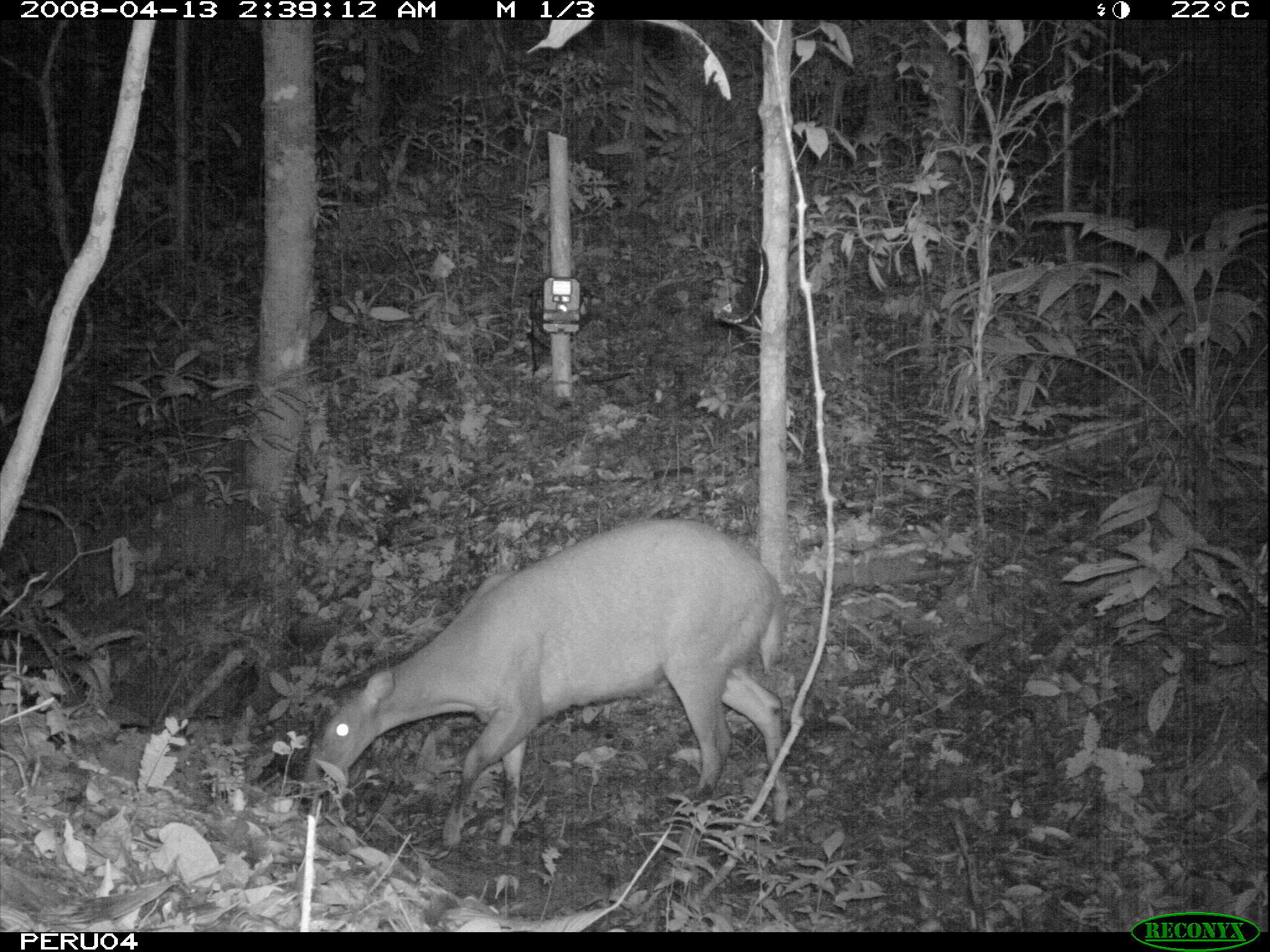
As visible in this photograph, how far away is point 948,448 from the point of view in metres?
7.95

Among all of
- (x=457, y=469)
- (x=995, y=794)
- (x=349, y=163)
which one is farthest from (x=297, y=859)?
(x=349, y=163)

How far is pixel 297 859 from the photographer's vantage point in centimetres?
466

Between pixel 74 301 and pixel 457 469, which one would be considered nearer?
pixel 74 301

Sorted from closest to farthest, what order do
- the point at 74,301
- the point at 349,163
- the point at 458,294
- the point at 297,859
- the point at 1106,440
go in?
1. the point at 74,301
2. the point at 297,859
3. the point at 1106,440
4. the point at 458,294
5. the point at 349,163

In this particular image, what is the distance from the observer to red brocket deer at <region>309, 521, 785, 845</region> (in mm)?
5953

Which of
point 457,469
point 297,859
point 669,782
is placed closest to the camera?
point 297,859

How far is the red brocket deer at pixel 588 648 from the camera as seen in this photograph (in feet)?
19.5

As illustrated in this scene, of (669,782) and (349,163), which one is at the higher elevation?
(349,163)

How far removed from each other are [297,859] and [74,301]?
228 centimetres

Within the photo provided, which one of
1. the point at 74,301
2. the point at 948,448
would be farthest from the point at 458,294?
the point at 74,301

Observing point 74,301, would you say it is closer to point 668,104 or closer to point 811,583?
point 811,583

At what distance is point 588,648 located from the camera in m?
5.99

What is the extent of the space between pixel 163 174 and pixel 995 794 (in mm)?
11659

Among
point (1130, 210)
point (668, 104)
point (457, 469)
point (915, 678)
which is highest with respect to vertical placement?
point (668, 104)
